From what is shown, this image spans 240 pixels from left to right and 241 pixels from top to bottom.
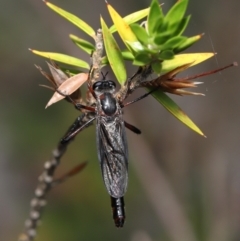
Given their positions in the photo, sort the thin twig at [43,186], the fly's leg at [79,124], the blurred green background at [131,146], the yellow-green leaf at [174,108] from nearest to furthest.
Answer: the yellow-green leaf at [174,108] < the fly's leg at [79,124] < the thin twig at [43,186] < the blurred green background at [131,146]

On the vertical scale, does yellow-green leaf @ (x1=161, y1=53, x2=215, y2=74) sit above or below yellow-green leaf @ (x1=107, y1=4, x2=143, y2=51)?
below

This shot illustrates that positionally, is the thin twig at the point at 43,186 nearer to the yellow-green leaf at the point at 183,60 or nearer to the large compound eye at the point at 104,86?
the large compound eye at the point at 104,86

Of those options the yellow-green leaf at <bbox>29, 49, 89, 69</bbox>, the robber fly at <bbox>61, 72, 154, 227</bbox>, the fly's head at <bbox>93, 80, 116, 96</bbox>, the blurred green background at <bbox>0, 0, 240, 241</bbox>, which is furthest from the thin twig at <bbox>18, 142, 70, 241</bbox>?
the blurred green background at <bbox>0, 0, 240, 241</bbox>

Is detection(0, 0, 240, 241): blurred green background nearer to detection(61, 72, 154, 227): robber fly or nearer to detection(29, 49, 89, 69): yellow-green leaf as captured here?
detection(61, 72, 154, 227): robber fly

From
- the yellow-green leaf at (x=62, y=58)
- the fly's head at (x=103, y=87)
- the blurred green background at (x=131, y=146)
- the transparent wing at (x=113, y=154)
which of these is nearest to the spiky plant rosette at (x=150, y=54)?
the yellow-green leaf at (x=62, y=58)

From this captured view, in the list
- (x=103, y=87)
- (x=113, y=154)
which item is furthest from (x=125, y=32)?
(x=113, y=154)
